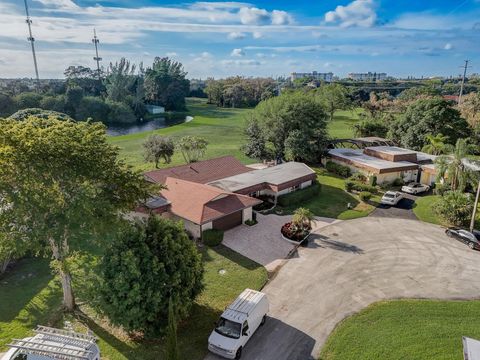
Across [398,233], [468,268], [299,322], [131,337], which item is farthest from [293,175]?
Answer: [131,337]

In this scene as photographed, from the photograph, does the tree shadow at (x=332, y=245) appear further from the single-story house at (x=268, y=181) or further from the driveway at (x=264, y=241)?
the single-story house at (x=268, y=181)

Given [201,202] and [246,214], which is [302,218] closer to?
[246,214]

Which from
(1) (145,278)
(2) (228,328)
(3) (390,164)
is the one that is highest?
(1) (145,278)

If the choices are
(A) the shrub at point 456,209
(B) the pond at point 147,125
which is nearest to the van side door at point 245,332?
(A) the shrub at point 456,209

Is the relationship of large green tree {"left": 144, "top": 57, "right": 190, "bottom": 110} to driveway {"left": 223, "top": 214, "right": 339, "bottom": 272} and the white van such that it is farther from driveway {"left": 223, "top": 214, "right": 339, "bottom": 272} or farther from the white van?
the white van

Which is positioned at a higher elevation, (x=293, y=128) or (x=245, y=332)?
(x=293, y=128)

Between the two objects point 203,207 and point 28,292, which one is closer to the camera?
point 28,292

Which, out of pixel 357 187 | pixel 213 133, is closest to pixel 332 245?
pixel 357 187

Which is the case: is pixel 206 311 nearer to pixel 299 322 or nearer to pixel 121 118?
pixel 299 322
